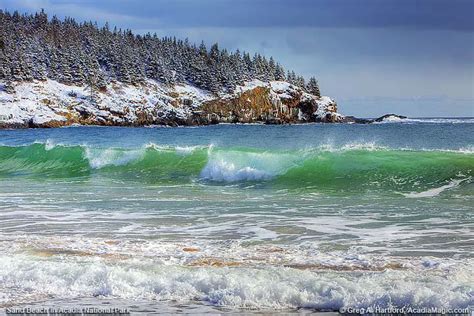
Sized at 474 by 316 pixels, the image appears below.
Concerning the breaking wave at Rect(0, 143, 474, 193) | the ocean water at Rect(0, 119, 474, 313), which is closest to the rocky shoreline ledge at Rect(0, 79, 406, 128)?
the breaking wave at Rect(0, 143, 474, 193)

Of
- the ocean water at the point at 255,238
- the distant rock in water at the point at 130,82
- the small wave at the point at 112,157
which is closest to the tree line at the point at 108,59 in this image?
the distant rock in water at the point at 130,82

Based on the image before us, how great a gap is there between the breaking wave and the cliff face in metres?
84.2

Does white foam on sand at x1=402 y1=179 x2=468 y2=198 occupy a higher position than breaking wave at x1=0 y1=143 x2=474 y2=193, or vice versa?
breaking wave at x1=0 y1=143 x2=474 y2=193

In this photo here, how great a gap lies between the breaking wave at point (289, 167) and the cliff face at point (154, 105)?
276 feet

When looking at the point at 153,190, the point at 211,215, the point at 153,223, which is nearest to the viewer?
the point at 153,223

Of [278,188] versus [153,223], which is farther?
[278,188]

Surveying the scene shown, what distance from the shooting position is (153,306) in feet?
25.5

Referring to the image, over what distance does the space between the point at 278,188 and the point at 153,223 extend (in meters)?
8.48

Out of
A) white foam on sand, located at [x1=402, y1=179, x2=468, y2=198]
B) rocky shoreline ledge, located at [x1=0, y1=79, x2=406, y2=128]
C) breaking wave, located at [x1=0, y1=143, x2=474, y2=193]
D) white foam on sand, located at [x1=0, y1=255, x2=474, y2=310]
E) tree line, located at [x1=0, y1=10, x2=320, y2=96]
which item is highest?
tree line, located at [x1=0, y1=10, x2=320, y2=96]

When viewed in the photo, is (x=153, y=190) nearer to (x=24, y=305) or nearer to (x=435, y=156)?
(x=435, y=156)

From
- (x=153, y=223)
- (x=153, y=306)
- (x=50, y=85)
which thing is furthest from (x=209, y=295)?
(x=50, y=85)

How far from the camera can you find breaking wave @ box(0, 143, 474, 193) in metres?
21.9

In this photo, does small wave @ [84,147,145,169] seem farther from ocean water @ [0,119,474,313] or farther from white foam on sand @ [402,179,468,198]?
white foam on sand @ [402,179,468,198]

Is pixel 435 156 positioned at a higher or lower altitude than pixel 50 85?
lower
